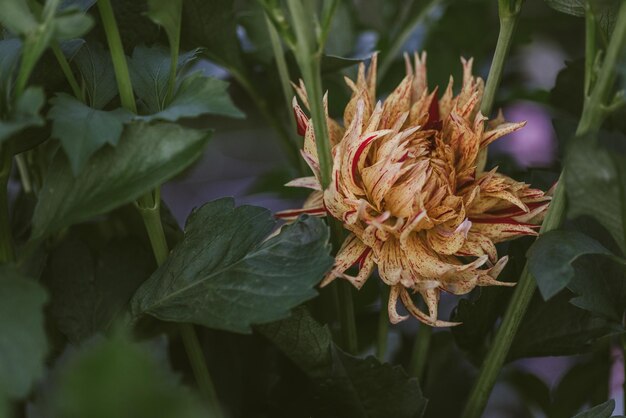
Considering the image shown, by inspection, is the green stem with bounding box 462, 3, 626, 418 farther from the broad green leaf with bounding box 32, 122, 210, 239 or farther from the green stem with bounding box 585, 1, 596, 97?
the broad green leaf with bounding box 32, 122, 210, 239

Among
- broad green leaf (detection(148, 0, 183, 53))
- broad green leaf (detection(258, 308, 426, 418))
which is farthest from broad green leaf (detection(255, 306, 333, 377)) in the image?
broad green leaf (detection(148, 0, 183, 53))

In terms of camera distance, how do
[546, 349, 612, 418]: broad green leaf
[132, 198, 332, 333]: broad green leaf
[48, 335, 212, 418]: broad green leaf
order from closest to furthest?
[48, 335, 212, 418]: broad green leaf, [132, 198, 332, 333]: broad green leaf, [546, 349, 612, 418]: broad green leaf

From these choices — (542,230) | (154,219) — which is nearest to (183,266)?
(154,219)

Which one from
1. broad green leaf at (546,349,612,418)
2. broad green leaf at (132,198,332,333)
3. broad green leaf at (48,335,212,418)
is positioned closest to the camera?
broad green leaf at (48,335,212,418)

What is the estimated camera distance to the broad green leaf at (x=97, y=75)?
0.91 ft

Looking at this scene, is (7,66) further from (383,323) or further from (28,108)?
(383,323)

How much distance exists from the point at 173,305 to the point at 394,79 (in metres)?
0.23

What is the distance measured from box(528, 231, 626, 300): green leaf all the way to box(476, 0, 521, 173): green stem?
5 cm

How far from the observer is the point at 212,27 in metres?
0.36

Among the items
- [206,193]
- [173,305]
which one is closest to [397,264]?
[173,305]

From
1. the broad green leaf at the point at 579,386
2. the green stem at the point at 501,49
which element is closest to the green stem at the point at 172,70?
the green stem at the point at 501,49

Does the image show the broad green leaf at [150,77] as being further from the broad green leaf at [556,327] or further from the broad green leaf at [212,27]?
the broad green leaf at [556,327]

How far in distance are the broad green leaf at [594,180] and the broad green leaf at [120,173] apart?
0.35 feet

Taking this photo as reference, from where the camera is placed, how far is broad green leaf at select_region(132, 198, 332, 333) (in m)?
0.25
